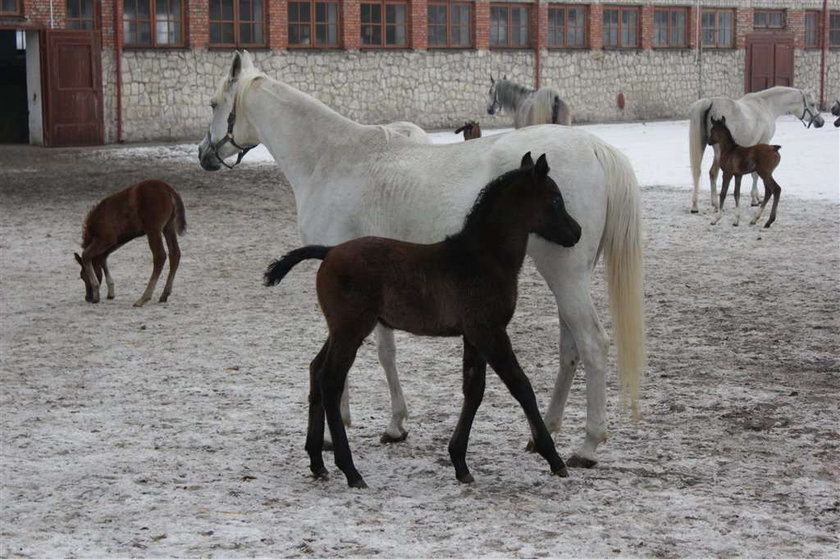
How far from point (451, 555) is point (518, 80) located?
95.4 feet

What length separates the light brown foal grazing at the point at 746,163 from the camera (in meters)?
13.5

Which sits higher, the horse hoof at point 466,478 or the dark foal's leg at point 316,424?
the dark foal's leg at point 316,424

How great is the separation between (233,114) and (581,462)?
295cm

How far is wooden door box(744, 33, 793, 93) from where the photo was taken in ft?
121

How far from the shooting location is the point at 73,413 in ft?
20.8

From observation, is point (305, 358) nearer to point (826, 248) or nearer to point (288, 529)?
point (288, 529)

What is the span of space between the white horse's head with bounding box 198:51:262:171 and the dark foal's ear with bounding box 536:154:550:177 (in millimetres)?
2334

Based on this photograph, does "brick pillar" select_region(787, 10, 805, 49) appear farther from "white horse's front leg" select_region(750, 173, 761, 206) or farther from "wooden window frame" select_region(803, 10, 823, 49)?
"white horse's front leg" select_region(750, 173, 761, 206)

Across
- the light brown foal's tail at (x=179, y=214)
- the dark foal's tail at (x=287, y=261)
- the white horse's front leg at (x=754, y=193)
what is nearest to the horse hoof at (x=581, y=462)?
the dark foal's tail at (x=287, y=261)

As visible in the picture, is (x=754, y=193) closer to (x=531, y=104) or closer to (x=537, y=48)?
(x=531, y=104)

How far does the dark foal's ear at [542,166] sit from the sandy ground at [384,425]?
4.31ft

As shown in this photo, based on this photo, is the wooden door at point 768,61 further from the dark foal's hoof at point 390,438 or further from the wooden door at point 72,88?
the dark foal's hoof at point 390,438

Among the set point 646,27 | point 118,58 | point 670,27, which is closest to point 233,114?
point 118,58

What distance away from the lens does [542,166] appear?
504cm
